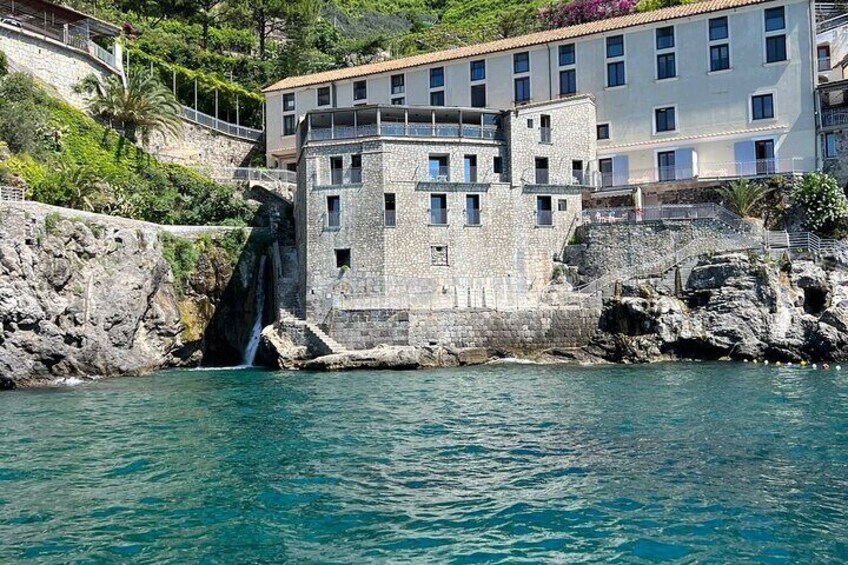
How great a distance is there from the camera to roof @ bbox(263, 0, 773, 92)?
149 ft

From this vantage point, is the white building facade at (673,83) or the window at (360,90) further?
the window at (360,90)

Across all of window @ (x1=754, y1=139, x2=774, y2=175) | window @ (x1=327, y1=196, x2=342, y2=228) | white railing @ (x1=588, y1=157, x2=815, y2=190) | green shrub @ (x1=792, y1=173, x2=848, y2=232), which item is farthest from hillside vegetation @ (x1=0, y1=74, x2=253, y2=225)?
green shrub @ (x1=792, y1=173, x2=848, y2=232)

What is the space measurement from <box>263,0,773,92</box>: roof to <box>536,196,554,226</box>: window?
37.9 feet

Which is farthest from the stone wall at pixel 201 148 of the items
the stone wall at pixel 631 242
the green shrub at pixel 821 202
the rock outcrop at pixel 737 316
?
the green shrub at pixel 821 202

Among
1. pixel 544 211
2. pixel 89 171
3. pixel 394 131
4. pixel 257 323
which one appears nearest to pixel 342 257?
pixel 257 323

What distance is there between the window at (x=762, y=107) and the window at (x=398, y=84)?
2101cm

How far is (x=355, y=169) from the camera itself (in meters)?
40.4

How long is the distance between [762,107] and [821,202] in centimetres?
721

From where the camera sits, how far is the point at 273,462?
16594 millimetres

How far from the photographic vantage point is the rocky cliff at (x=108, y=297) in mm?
30375

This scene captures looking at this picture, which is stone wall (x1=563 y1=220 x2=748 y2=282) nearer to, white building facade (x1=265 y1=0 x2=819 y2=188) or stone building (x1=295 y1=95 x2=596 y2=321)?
stone building (x1=295 y1=95 x2=596 y2=321)

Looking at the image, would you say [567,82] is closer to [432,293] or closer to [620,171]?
[620,171]

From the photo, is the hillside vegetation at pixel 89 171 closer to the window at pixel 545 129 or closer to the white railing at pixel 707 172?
the window at pixel 545 129

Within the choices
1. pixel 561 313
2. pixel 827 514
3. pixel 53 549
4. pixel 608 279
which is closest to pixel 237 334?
pixel 561 313
